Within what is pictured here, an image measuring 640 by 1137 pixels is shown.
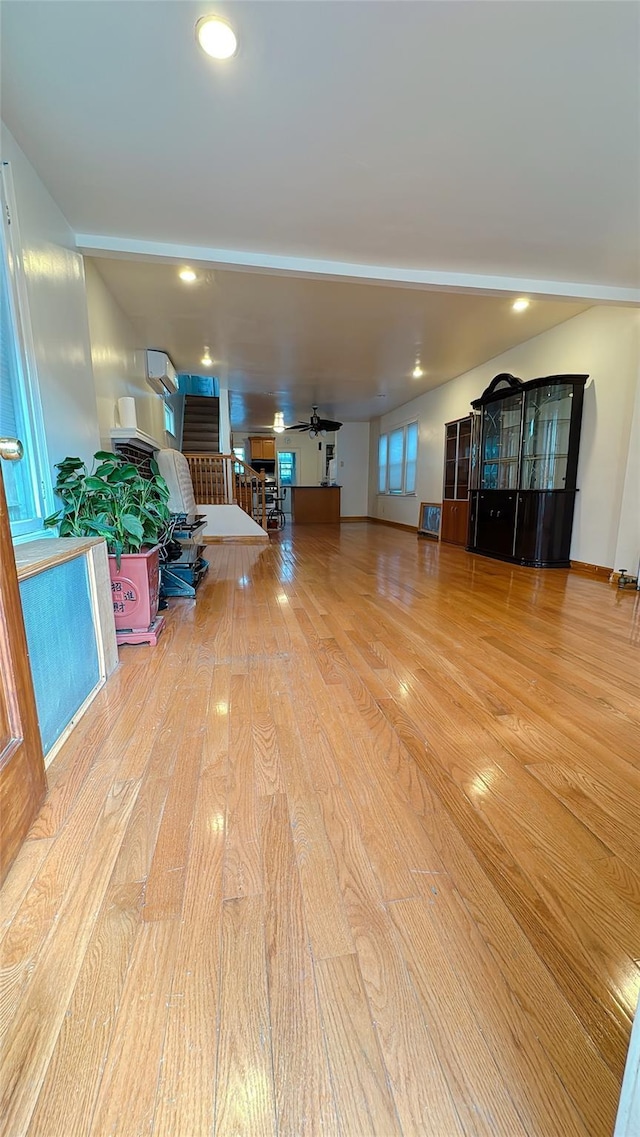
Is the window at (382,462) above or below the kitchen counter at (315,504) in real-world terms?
above

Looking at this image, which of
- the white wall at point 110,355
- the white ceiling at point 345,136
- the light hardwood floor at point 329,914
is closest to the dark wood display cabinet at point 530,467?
the white ceiling at point 345,136

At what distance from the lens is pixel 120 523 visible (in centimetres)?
228

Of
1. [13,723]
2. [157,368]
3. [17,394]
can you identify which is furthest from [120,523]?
[157,368]

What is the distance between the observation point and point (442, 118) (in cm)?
184

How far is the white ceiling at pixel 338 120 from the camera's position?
1.48 metres

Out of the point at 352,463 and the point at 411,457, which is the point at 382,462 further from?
the point at 411,457

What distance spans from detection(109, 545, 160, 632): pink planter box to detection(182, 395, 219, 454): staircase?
637cm

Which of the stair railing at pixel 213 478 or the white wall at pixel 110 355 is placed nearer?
the white wall at pixel 110 355

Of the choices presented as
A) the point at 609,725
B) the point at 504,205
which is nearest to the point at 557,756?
the point at 609,725

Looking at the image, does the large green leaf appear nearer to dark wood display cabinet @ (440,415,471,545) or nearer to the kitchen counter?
dark wood display cabinet @ (440,415,471,545)

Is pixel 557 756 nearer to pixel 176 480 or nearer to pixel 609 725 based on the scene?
pixel 609 725

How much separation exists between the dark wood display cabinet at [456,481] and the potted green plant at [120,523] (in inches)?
195

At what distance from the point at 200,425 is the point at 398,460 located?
14.3 feet

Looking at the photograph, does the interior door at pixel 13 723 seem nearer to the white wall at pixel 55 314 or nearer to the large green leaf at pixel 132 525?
the large green leaf at pixel 132 525
